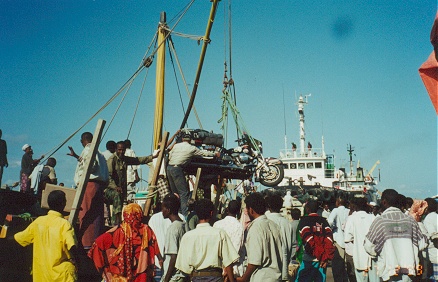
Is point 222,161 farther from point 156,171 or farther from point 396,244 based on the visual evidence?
point 396,244

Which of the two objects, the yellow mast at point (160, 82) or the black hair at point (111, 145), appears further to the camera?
the yellow mast at point (160, 82)

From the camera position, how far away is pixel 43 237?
16.1 feet

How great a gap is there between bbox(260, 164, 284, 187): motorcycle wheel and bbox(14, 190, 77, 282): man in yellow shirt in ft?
41.7

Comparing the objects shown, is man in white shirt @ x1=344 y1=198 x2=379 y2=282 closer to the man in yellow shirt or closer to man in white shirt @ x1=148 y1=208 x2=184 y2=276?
man in white shirt @ x1=148 y1=208 x2=184 y2=276

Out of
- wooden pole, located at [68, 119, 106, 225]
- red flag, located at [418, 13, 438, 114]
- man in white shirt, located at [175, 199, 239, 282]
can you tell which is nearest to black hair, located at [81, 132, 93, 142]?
wooden pole, located at [68, 119, 106, 225]

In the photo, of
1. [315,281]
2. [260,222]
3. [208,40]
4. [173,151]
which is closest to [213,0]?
[208,40]

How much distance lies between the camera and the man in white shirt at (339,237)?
9.81 metres

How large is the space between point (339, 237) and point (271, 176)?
7.09 m

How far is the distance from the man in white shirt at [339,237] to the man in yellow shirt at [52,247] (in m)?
6.24

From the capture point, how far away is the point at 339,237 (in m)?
10.3

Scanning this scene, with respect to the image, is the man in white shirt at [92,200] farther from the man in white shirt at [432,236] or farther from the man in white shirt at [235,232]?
the man in white shirt at [432,236]

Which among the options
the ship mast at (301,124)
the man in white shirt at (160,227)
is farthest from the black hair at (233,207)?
the ship mast at (301,124)

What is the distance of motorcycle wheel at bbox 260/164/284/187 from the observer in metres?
17.3

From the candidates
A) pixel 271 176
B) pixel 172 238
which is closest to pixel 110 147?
pixel 172 238
